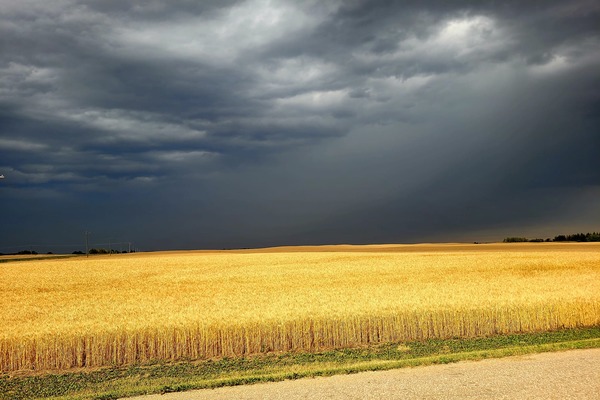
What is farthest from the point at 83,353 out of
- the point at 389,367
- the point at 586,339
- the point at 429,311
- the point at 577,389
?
→ the point at 586,339

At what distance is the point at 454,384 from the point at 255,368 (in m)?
6.40

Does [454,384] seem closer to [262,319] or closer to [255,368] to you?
[255,368]

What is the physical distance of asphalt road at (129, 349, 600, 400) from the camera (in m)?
12.8

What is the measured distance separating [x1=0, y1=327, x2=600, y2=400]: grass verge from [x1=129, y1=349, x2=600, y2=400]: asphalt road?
1.95 ft

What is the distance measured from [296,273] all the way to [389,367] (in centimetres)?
2485

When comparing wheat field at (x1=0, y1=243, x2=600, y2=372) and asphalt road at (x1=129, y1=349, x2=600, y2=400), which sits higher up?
wheat field at (x1=0, y1=243, x2=600, y2=372)

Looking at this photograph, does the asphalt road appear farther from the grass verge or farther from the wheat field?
the wheat field

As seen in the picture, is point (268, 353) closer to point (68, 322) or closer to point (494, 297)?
point (68, 322)

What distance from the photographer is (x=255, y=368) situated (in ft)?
56.0

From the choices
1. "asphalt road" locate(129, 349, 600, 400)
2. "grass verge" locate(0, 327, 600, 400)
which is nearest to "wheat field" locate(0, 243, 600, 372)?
"grass verge" locate(0, 327, 600, 400)

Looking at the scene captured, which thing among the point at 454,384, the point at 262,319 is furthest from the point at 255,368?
the point at 454,384

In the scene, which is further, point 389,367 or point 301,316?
point 301,316

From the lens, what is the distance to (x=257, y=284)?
107 ft

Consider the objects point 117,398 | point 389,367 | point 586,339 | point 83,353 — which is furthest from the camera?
point 586,339
